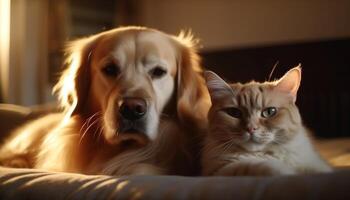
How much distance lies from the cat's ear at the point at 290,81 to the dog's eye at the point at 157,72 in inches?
14.9

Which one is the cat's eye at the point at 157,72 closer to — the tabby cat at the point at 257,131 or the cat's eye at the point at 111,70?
the cat's eye at the point at 111,70

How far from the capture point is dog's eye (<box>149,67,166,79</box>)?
1.41 metres

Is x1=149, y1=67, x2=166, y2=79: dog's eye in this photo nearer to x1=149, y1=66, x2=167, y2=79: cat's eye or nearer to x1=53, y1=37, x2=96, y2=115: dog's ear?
x1=149, y1=66, x2=167, y2=79: cat's eye

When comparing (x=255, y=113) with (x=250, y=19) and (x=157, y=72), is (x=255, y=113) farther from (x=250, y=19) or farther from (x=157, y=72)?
(x=250, y=19)

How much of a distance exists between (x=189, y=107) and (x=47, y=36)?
2.81 meters

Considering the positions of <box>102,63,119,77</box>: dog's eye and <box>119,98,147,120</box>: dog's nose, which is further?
<box>102,63,119,77</box>: dog's eye

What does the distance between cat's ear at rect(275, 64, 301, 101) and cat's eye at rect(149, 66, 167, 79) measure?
14.9 inches

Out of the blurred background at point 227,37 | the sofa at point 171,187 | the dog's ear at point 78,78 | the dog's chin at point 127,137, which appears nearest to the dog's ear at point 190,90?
the dog's chin at point 127,137

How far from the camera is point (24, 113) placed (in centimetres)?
233

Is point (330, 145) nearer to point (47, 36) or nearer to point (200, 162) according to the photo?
point (200, 162)

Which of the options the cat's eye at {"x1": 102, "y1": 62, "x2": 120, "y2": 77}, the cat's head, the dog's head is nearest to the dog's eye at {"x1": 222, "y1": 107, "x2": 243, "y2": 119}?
the cat's head

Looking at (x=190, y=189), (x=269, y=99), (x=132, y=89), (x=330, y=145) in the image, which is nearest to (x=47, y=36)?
(x=330, y=145)

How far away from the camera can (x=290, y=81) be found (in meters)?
1.19

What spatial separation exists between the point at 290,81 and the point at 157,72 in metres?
0.42
